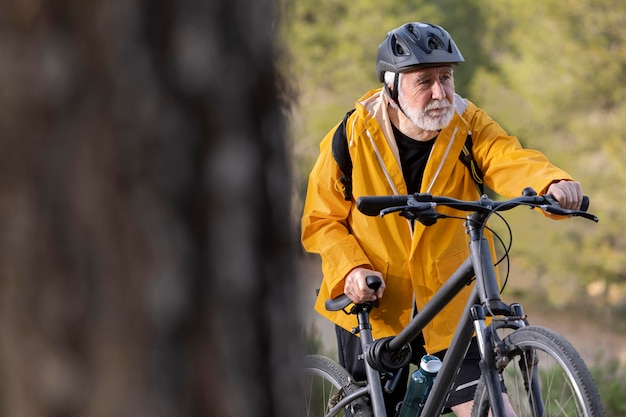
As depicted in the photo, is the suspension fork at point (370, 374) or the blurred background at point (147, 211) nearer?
the blurred background at point (147, 211)

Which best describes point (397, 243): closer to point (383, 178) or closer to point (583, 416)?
point (383, 178)

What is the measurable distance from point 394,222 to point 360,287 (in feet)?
0.86

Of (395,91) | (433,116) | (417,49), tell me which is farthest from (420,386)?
(417,49)

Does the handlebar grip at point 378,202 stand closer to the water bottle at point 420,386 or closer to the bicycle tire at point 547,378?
the bicycle tire at point 547,378

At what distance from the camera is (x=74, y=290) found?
46.4 inches

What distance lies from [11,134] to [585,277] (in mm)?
17636

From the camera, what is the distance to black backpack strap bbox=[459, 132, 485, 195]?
12.6 ft

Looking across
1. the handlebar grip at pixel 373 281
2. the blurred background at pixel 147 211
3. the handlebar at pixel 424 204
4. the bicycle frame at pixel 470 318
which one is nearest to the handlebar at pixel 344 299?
the handlebar grip at pixel 373 281

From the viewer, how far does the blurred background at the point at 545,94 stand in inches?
683

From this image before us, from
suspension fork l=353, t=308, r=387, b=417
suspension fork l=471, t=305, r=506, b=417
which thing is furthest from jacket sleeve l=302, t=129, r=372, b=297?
suspension fork l=471, t=305, r=506, b=417

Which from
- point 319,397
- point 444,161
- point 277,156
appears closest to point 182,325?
point 277,156

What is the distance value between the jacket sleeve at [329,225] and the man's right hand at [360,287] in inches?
1.0

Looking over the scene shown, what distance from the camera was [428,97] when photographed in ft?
12.5

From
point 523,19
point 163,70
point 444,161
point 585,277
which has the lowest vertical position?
point 163,70
